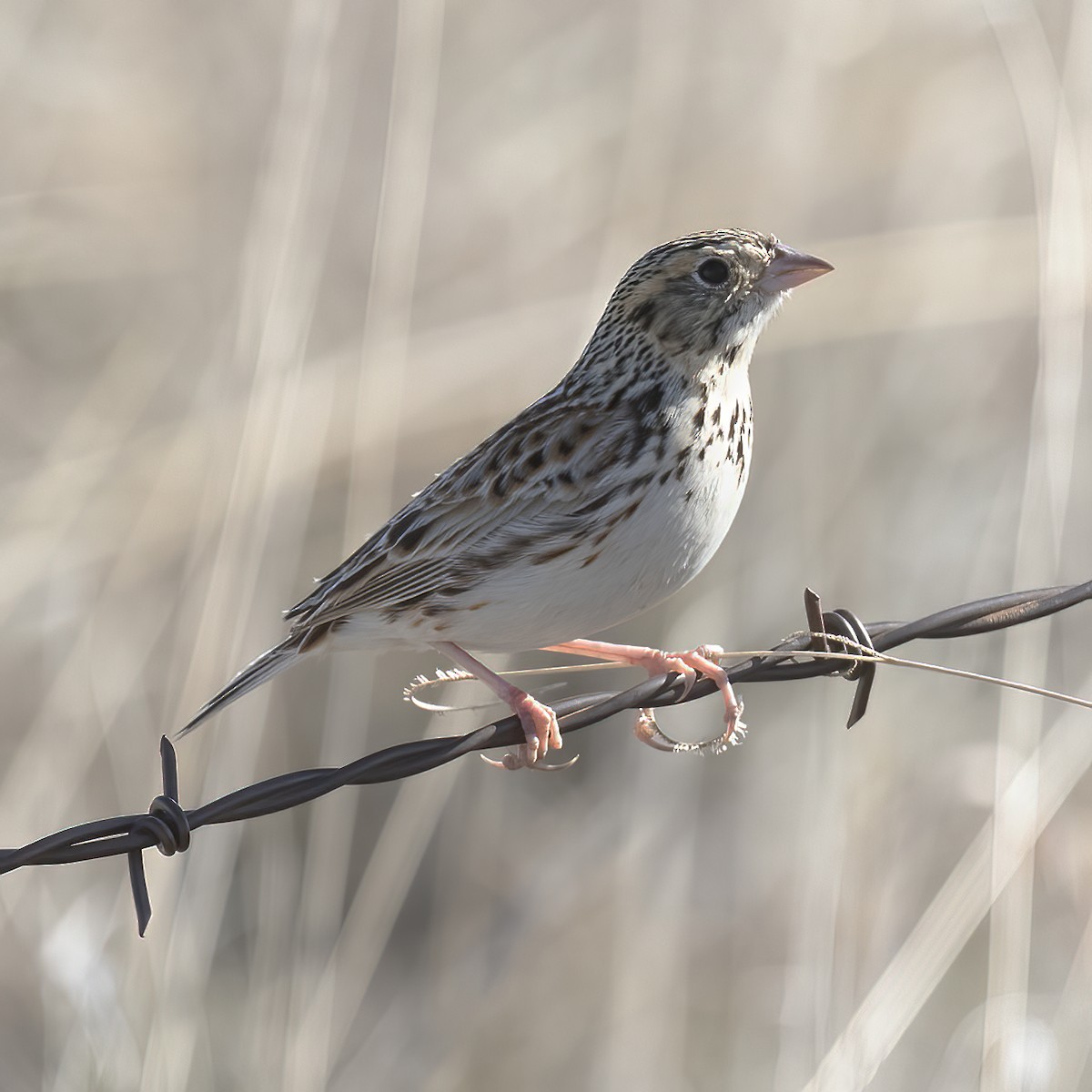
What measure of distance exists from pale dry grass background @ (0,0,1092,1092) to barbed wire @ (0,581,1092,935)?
4.22 feet

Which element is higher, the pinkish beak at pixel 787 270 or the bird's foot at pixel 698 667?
the pinkish beak at pixel 787 270

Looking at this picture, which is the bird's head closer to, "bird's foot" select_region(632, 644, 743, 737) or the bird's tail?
"bird's foot" select_region(632, 644, 743, 737)

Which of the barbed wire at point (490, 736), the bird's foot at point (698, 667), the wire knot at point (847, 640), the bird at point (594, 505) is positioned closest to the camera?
the barbed wire at point (490, 736)

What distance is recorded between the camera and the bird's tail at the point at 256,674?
361cm

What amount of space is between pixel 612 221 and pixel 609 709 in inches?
105

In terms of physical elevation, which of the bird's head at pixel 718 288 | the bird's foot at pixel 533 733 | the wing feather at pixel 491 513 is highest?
the bird's head at pixel 718 288

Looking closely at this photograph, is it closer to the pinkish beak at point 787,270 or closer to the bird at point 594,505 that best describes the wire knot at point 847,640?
the bird at point 594,505

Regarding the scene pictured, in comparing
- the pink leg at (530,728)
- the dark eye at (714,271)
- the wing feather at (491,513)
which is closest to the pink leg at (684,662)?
the pink leg at (530,728)

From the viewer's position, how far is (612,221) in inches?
199

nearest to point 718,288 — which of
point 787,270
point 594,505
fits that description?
point 787,270

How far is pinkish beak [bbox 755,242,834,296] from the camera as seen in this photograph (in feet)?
12.3

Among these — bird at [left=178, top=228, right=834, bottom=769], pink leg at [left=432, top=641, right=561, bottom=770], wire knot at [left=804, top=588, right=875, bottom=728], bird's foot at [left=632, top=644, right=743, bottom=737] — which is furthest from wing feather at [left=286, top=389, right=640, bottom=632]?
wire knot at [left=804, top=588, right=875, bottom=728]

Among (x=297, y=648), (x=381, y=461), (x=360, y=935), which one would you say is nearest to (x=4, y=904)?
(x=360, y=935)

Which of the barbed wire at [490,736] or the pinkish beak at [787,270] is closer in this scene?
the barbed wire at [490,736]
